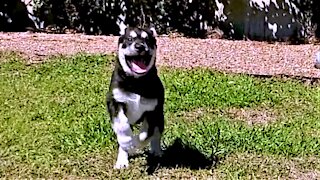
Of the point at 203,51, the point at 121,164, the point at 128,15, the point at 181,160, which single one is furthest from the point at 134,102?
the point at 128,15

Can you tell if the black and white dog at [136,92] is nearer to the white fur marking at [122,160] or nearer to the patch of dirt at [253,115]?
the white fur marking at [122,160]

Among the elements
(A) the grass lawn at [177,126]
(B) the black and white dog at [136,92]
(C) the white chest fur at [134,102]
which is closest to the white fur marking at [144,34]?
(B) the black and white dog at [136,92]

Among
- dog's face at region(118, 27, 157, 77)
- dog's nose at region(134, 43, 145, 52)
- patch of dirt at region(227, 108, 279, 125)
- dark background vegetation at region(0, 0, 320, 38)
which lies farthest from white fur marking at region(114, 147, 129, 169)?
dark background vegetation at region(0, 0, 320, 38)

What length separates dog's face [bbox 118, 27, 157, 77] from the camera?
4.89 metres

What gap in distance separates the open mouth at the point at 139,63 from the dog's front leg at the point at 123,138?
0.31 m

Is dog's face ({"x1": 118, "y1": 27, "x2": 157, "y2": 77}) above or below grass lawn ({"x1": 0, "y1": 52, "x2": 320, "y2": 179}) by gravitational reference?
above

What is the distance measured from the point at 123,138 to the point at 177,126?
136 cm

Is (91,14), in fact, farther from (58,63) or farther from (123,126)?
(123,126)

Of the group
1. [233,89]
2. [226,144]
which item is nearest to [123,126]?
[226,144]

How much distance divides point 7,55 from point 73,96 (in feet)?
8.36

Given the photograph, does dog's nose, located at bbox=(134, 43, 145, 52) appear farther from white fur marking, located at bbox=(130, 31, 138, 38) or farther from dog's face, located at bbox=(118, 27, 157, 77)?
white fur marking, located at bbox=(130, 31, 138, 38)

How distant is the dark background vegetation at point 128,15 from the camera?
12.3 m

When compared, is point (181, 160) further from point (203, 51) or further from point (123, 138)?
point (203, 51)

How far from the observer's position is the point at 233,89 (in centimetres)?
805
